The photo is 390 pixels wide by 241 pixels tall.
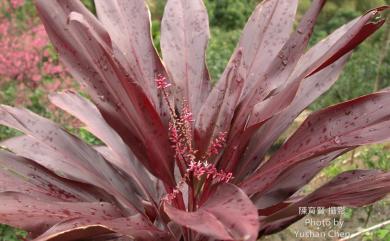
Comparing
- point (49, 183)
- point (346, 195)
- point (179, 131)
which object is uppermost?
point (179, 131)

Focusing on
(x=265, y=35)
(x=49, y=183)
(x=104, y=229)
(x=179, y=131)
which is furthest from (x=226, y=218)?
(x=265, y=35)

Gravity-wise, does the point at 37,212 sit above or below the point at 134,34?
below

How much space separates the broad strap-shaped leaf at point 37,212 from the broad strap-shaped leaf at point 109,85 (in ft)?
0.71

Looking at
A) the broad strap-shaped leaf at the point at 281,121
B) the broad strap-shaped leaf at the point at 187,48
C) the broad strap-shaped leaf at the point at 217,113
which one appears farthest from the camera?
the broad strap-shaped leaf at the point at 187,48

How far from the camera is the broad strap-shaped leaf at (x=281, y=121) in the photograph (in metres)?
1.60

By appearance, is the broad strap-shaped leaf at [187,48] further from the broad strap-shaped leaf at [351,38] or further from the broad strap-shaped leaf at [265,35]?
the broad strap-shaped leaf at [351,38]

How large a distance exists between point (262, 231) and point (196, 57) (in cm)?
62

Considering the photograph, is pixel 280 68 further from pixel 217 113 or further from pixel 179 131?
pixel 179 131

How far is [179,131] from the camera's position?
4.82 feet

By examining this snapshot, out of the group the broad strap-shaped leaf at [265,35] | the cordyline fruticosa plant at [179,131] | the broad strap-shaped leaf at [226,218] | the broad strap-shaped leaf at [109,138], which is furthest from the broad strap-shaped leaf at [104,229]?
the broad strap-shaped leaf at [265,35]

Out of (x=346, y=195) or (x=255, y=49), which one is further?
(x=255, y=49)

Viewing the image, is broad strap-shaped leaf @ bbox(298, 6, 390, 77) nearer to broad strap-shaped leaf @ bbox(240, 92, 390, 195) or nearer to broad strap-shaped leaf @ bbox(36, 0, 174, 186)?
broad strap-shaped leaf @ bbox(240, 92, 390, 195)

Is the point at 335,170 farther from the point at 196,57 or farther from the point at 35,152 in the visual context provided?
the point at 35,152

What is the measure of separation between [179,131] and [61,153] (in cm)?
40
